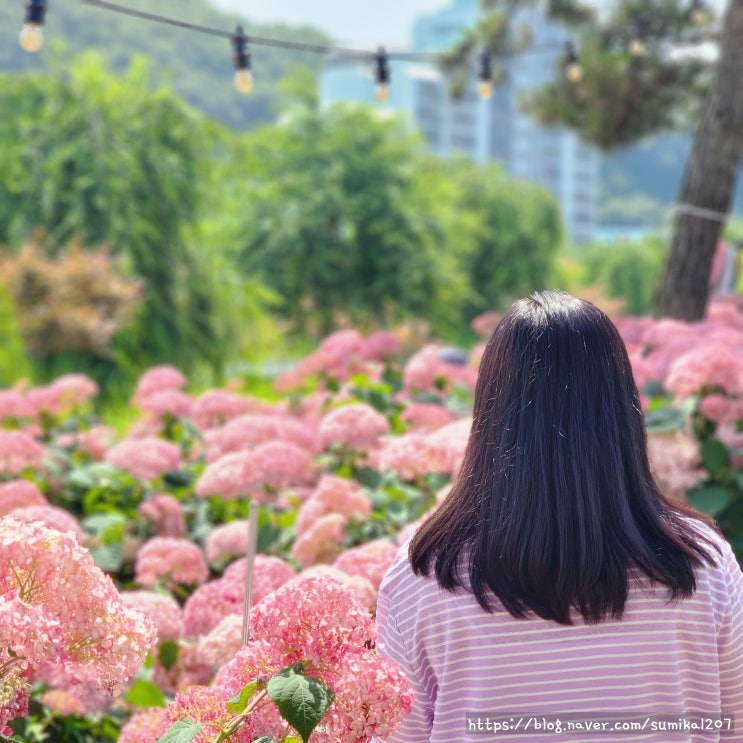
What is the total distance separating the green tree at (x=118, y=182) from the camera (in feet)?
34.1

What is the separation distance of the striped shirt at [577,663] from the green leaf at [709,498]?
175 centimetres

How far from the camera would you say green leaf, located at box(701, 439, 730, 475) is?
3.01 meters

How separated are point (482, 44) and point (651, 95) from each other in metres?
1.35

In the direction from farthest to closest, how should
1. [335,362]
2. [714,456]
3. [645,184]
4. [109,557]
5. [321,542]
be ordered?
[645,184] → [335,362] → [714,456] → [109,557] → [321,542]

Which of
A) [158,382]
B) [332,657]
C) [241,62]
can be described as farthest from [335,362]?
[332,657]

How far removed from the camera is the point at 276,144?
51.1ft

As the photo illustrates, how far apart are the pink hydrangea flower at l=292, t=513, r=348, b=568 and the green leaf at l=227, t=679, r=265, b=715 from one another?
4.19 feet

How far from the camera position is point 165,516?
10.1ft

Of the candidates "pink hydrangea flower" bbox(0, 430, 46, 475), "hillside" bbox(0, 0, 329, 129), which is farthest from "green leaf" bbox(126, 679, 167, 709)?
"hillside" bbox(0, 0, 329, 129)

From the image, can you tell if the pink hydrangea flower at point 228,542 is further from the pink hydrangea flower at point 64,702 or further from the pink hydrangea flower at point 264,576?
the pink hydrangea flower at point 64,702

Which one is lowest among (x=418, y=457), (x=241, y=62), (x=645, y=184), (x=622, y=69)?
(x=645, y=184)

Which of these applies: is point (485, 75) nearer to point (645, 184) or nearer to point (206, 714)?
point (206, 714)

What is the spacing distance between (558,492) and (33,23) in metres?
3.18

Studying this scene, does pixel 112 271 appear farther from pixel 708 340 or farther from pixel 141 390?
pixel 708 340
